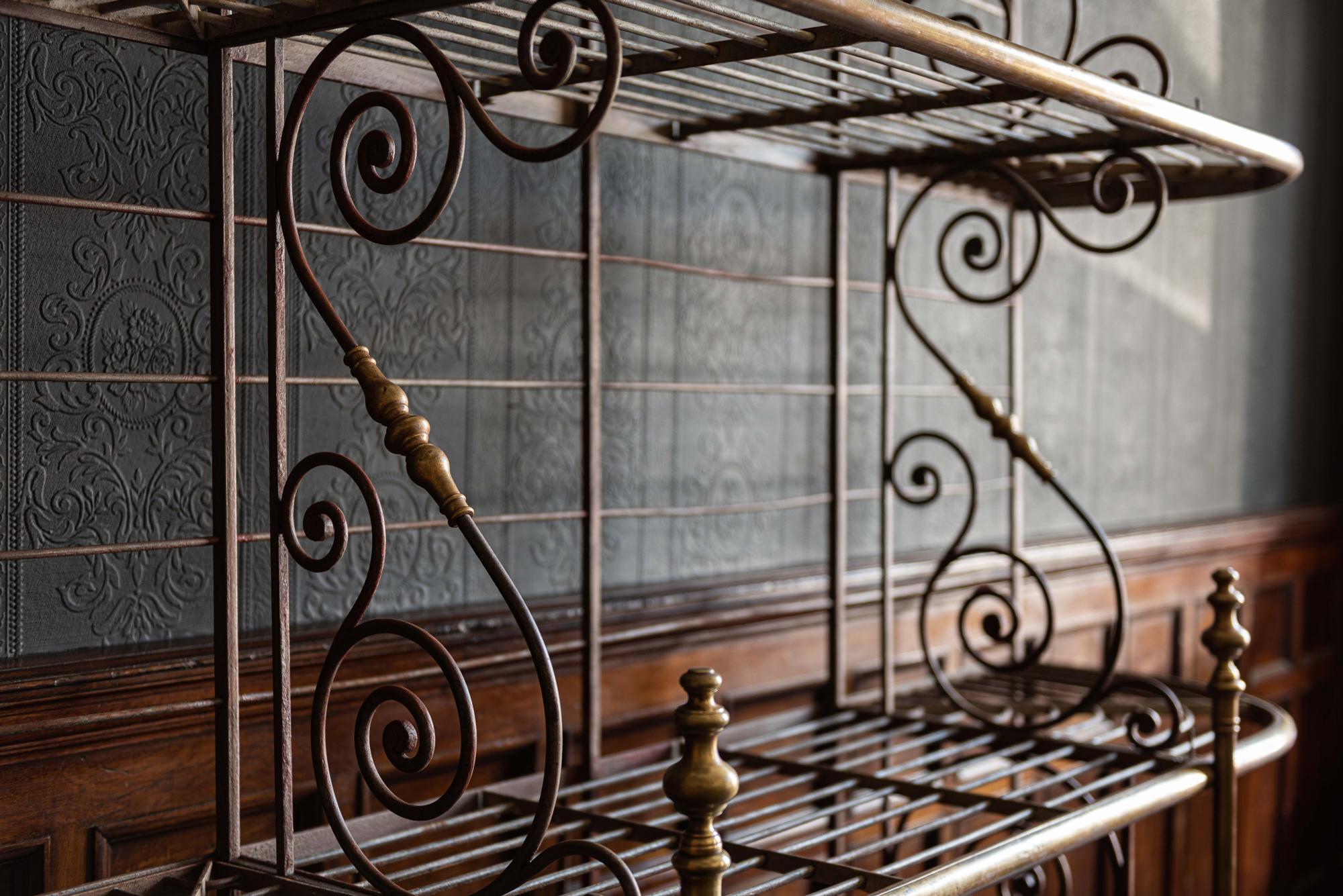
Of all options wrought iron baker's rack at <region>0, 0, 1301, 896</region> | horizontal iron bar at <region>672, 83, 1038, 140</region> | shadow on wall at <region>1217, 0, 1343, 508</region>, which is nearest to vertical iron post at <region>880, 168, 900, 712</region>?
wrought iron baker's rack at <region>0, 0, 1301, 896</region>

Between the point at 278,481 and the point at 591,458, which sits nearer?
the point at 278,481

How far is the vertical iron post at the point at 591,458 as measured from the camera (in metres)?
1.46

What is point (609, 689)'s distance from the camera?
166 cm

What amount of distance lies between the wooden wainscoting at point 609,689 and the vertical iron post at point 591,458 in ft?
0.16

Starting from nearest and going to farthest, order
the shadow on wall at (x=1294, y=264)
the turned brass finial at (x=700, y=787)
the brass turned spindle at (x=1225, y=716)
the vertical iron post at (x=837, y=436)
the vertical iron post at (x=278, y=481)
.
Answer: the turned brass finial at (x=700, y=787)
the vertical iron post at (x=278, y=481)
the brass turned spindle at (x=1225, y=716)
the vertical iron post at (x=837, y=436)
the shadow on wall at (x=1294, y=264)

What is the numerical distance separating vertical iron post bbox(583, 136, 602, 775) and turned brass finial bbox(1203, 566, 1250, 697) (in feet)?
2.07

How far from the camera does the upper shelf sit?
1.01 meters

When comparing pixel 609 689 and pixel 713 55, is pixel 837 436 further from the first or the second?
pixel 713 55

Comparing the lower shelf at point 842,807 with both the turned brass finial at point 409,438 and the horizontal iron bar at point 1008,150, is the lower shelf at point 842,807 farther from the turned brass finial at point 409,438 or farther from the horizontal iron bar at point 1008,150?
the horizontal iron bar at point 1008,150

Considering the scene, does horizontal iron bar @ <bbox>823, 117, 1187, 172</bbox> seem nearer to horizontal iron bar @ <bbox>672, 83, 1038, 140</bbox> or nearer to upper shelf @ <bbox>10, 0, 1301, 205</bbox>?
upper shelf @ <bbox>10, 0, 1301, 205</bbox>

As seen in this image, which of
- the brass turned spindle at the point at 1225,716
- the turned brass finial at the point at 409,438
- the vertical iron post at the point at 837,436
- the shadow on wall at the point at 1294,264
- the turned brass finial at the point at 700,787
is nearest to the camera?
the turned brass finial at the point at 700,787

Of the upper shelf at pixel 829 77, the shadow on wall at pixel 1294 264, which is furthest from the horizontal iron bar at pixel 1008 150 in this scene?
the shadow on wall at pixel 1294 264

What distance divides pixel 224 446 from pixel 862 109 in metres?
0.67

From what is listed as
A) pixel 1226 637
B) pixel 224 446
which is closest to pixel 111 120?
pixel 224 446
